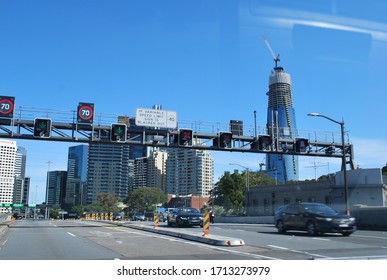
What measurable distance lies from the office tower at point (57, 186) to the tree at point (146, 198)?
24.3 m

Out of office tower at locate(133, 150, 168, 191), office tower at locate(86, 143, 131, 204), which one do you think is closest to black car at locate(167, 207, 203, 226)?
office tower at locate(86, 143, 131, 204)

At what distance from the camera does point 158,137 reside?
35562 mm

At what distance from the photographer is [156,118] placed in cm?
3550

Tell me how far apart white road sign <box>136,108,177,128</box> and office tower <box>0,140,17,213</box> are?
157 ft

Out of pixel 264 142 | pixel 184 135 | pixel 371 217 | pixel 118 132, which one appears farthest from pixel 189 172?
pixel 371 217

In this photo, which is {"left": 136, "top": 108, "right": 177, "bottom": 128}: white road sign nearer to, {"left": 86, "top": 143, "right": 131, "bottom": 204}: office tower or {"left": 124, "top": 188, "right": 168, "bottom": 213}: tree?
{"left": 86, "top": 143, "right": 131, "bottom": 204}: office tower

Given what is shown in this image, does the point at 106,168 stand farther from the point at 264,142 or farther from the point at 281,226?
the point at 281,226

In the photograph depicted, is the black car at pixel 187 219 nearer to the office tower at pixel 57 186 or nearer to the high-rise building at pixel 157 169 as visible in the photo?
the high-rise building at pixel 157 169

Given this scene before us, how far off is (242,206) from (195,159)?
49.1 feet

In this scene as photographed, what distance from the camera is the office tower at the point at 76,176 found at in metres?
98.1

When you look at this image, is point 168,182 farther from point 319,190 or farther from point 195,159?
point 319,190

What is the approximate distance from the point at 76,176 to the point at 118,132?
81005mm

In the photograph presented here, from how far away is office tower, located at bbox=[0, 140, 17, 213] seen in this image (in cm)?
8022
